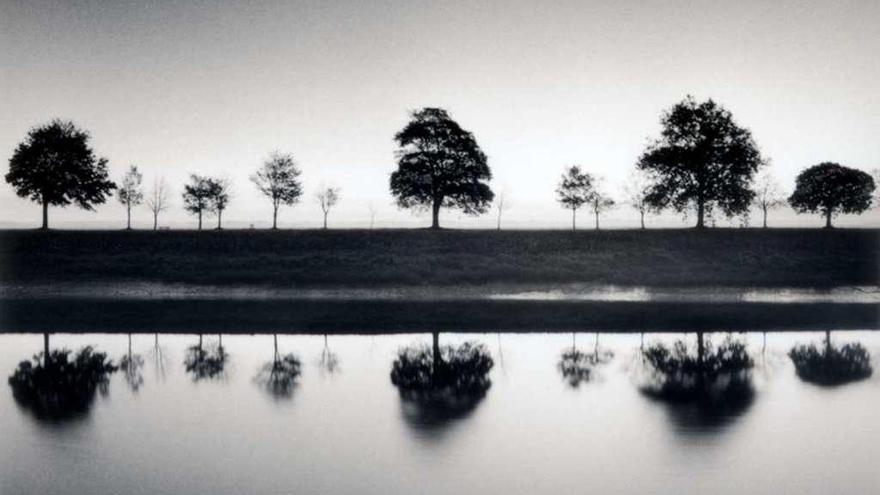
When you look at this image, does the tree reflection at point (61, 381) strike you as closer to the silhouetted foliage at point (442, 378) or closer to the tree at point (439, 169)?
the silhouetted foliage at point (442, 378)

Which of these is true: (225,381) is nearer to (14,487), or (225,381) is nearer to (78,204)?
(14,487)

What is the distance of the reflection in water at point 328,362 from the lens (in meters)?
20.0

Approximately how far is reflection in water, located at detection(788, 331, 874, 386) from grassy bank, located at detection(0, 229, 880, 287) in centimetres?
2397

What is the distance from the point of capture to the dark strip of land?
94.8ft

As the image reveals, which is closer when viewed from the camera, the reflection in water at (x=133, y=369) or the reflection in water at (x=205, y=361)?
the reflection in water at (x=133, y=369)

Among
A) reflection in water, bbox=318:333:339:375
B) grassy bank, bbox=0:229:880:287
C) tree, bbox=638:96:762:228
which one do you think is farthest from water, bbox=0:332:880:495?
tree, bbox=638:96:762:228

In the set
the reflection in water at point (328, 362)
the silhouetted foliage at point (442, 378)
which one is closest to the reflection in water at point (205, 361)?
the reflection in water at point (328, 362)

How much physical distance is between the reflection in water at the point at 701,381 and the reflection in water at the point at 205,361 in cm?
1252

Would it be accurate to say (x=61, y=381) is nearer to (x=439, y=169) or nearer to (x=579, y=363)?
(x=579, y=363)

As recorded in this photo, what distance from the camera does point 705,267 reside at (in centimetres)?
5184

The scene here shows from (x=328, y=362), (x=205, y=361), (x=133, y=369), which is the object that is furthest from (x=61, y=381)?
(x=328, y=362)

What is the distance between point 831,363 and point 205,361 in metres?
20.0

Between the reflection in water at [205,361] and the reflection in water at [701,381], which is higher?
the reflection in water at [701,381]

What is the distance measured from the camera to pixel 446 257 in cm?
5388
